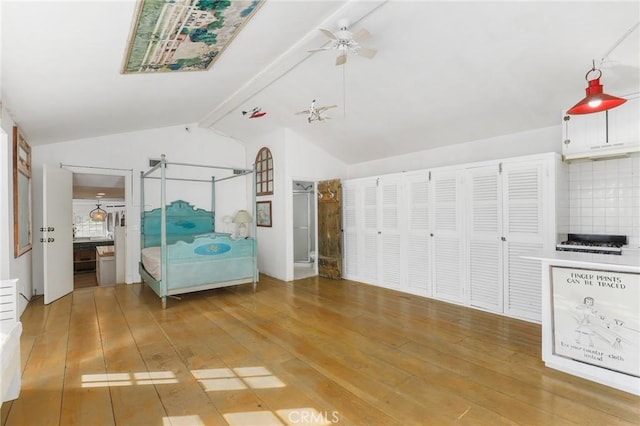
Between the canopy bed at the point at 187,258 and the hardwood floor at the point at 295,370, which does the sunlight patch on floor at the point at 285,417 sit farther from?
the canopy bed at the point at 187,258

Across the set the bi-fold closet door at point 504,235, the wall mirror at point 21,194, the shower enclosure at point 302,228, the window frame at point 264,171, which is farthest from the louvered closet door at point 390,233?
the wall mirror at point 21,194

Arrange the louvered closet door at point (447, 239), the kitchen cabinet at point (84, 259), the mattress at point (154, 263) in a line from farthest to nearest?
the kitchen cabinet at point (84, 259) < the mattress at point (154, 263) < the louvered closet door at point (447, 239)

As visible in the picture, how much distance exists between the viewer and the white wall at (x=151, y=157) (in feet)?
17.5

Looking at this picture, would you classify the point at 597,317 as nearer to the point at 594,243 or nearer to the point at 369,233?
the point at 594,243

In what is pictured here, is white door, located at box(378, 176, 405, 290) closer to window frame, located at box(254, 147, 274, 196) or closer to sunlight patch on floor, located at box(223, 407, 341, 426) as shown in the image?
window frame, located at box(254, 147, 274, 196)

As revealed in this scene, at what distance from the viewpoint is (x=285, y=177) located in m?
5.96

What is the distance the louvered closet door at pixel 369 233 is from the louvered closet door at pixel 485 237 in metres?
1.66

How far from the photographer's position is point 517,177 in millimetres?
3812

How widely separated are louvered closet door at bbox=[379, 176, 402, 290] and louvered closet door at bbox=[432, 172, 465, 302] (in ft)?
2.16

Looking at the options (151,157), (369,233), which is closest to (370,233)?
(369,233)

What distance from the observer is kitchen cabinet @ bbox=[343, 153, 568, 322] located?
3.69 m

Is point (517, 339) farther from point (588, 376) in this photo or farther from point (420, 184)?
point (420, 184)

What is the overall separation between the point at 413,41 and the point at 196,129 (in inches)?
195

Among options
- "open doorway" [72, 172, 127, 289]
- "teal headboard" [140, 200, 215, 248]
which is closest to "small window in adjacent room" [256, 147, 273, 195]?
"teal headboard" [140, 200, 215, 248]
